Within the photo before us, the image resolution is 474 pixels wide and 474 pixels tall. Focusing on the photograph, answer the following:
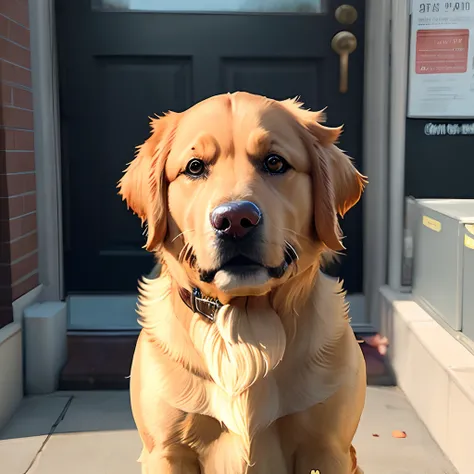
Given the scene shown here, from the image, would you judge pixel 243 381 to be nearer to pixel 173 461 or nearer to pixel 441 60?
pixel 173 461

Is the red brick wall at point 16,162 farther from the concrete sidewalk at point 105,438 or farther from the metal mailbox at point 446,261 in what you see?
the metal mailbox at point 446,261

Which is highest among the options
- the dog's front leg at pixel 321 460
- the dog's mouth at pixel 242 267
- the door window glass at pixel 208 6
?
the door window glass at pixel 208 6

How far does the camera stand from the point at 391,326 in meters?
3.51

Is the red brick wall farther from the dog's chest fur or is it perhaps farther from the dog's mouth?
the dog's mouth

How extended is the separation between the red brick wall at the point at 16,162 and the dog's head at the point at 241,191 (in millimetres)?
1627

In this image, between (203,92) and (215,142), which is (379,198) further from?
(215,142)

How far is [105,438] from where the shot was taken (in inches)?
114

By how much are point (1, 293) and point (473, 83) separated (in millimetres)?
2641

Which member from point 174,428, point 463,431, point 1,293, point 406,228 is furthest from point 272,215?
point 406,228

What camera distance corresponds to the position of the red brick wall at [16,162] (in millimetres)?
3125

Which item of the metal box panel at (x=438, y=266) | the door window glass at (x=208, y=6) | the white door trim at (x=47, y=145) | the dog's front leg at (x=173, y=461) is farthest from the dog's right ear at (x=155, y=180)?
the door window glass at (x=208, y=6)

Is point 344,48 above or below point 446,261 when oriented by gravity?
above

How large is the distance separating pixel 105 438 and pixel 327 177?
1.81m

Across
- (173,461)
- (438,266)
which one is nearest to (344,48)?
(438,266)
